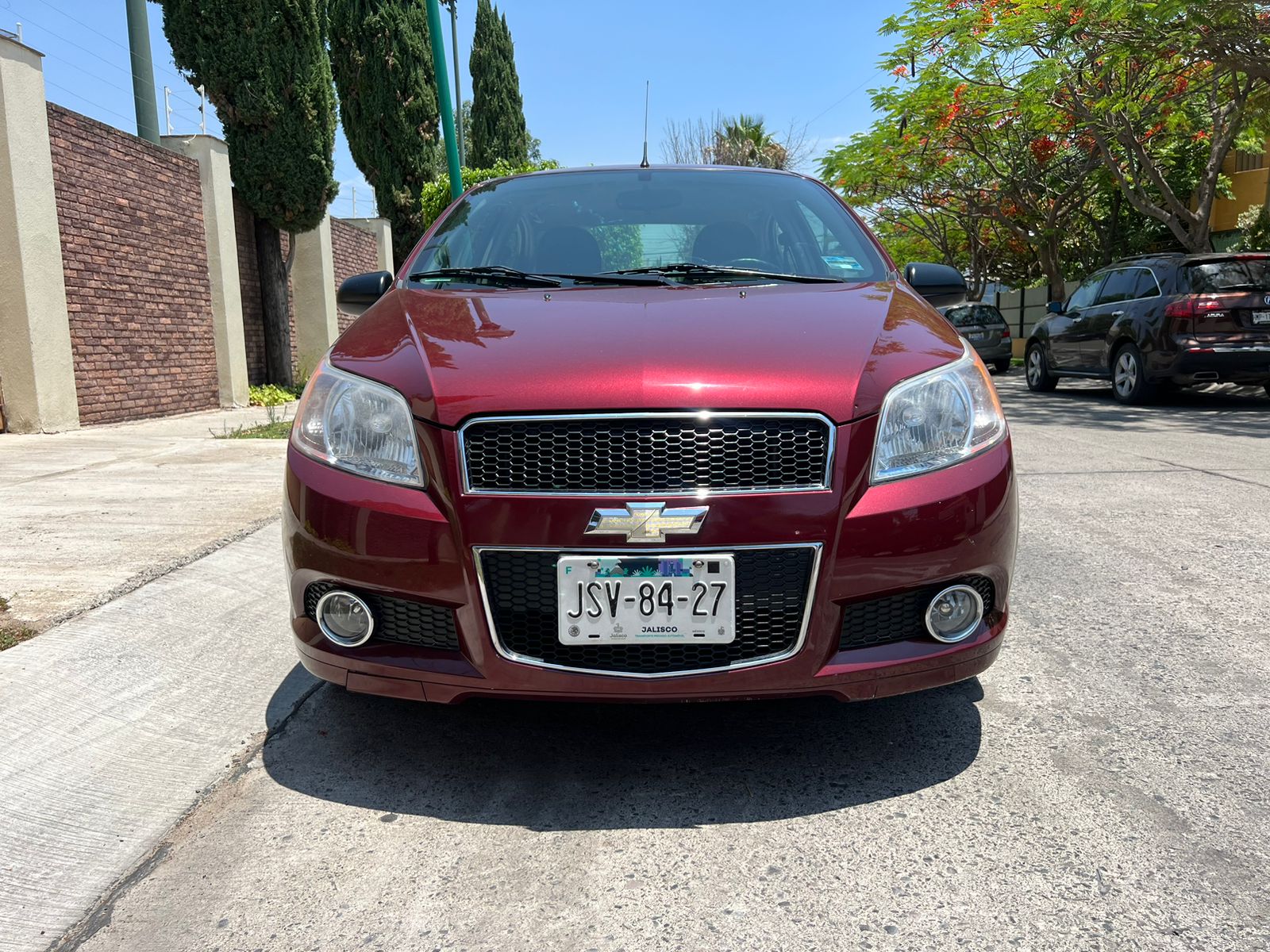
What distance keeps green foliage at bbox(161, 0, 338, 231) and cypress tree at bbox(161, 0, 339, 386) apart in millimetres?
10

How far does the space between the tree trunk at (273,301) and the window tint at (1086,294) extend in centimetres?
1073

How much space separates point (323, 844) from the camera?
2205 mm

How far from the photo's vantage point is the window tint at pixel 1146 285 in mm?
11469

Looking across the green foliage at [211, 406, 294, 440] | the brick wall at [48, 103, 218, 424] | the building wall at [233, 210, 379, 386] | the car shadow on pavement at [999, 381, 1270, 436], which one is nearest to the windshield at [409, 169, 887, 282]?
the green foliage at [211, 406, 294, 440]

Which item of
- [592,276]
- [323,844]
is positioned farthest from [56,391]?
[323,844]

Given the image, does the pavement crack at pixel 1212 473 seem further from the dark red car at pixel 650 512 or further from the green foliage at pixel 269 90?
the green foliage at pixel 269 90

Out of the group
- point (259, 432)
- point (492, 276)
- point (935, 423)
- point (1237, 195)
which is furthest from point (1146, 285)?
point (1237, 195)

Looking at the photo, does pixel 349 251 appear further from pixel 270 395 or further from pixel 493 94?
pixel 493 94

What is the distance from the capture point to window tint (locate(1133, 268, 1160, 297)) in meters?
11.5

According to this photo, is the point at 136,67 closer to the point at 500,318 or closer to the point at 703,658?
the point at 500,318

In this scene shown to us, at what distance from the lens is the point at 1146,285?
11.7 meters

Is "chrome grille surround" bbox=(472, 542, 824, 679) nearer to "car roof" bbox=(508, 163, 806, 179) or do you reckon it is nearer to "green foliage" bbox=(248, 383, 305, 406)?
"car roof" bbox=(508, 163, 806, 179)

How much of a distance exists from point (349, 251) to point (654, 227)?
1636 cm

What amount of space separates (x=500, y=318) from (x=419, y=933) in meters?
1.48
